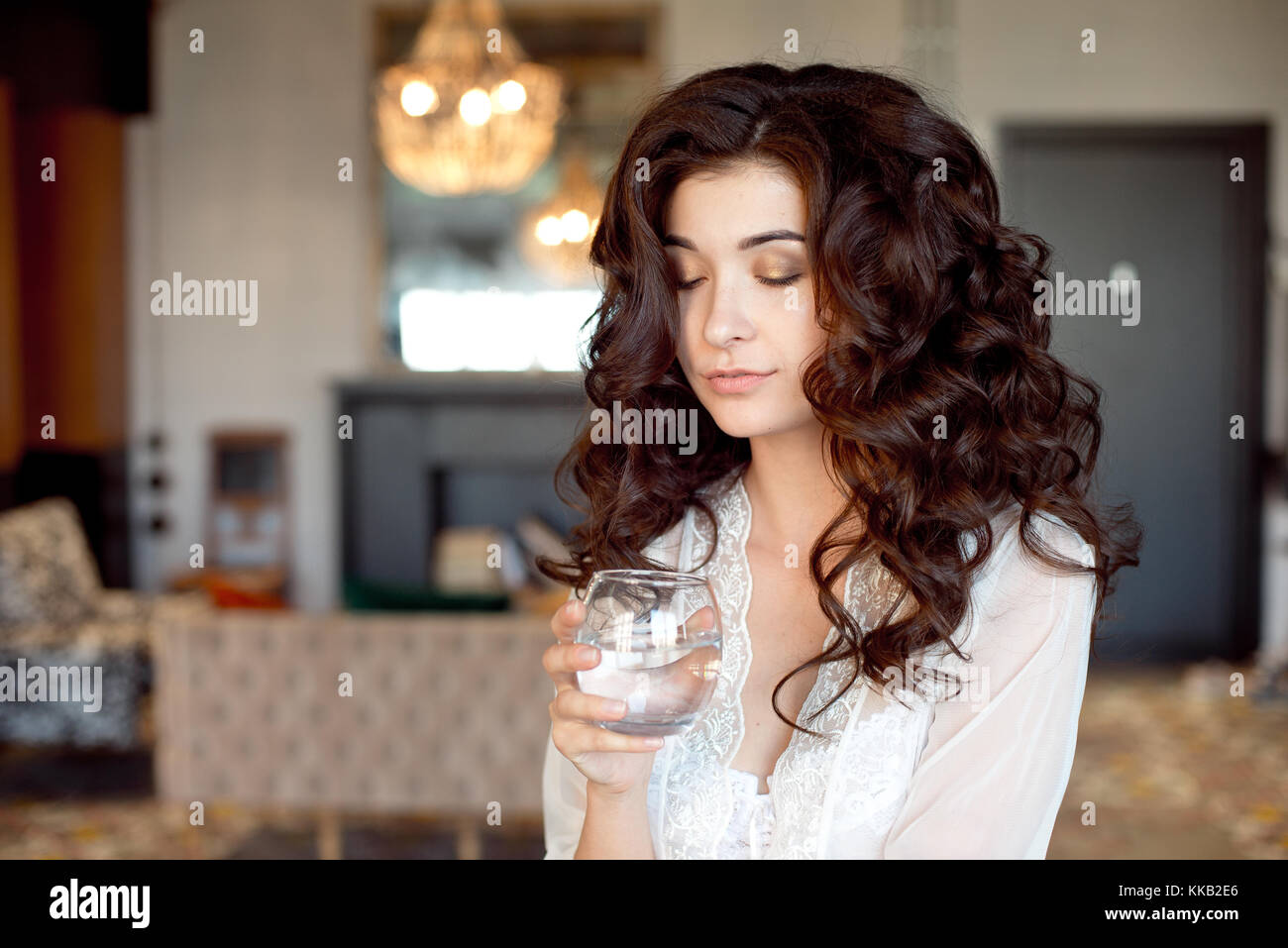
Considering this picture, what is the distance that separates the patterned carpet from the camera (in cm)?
330

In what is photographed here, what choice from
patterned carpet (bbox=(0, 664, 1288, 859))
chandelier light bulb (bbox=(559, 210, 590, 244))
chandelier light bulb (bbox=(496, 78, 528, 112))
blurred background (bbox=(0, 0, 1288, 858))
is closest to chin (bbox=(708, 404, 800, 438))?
patterned carpet (bbox=(0, 664, 1288, 859))

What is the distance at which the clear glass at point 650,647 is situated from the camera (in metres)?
0.84

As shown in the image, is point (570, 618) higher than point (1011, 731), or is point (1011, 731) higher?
point (570, 618)

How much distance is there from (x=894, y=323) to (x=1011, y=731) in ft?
1.23

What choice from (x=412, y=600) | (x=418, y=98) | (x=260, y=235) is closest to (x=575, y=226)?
(x=418, y=98)

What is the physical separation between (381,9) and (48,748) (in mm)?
3720

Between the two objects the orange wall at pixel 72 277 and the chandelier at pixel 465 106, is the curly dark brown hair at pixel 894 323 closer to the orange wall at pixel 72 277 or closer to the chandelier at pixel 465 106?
the chandelier at pixel 465 106

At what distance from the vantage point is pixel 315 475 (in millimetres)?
5984

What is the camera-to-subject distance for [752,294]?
1063 millimetres

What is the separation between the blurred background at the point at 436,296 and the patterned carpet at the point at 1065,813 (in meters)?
0.04

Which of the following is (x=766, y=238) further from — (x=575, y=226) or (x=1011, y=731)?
(x=575, y=226)

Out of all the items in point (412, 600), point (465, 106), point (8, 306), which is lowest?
point (412, 600)

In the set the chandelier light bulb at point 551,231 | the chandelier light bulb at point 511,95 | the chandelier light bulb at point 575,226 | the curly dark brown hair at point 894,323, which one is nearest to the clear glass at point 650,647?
the curly dark brown hair at point 894,323

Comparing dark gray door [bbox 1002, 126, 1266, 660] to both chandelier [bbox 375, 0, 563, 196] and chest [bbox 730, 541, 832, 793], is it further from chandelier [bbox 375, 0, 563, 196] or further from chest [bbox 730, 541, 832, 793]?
chest [bbox 730, 541, 832, 793]
